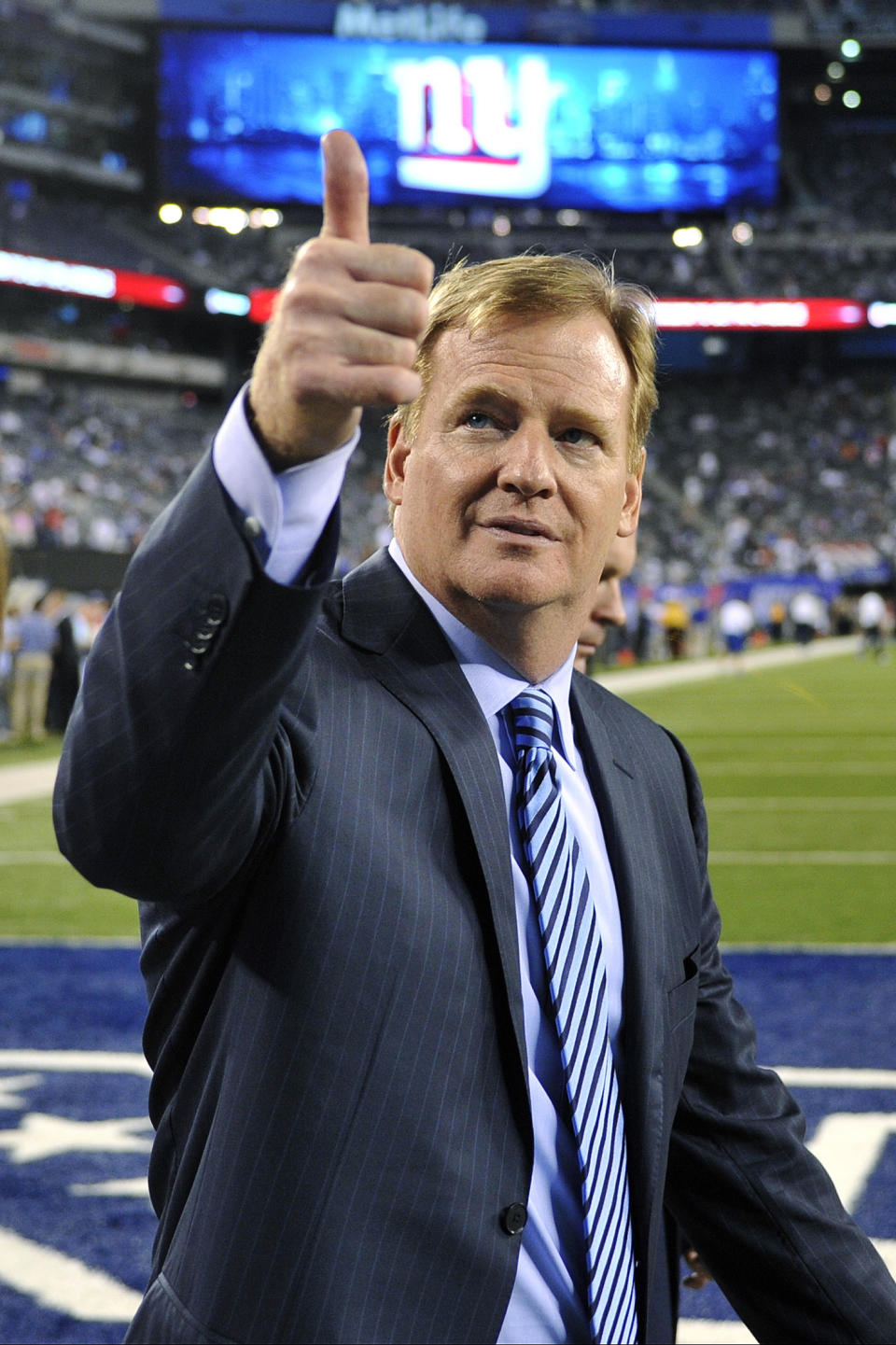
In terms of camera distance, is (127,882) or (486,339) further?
(486,339)

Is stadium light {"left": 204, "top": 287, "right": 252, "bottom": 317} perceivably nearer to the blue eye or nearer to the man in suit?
the man in suit

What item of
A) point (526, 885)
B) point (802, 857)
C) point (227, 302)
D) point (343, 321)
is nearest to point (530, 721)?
point (526, 885)

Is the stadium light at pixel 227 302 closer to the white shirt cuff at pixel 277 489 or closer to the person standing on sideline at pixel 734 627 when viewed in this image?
the person standing on sideline at pixel 734 627

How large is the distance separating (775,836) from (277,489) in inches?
357

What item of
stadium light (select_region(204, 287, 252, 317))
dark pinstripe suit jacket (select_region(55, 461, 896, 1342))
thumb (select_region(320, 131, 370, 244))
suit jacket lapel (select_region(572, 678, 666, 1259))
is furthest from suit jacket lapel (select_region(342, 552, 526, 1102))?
stadium light (select_region(204, 287, 252, 317))

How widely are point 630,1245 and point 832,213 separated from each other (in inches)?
1977

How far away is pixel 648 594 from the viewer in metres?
34.0

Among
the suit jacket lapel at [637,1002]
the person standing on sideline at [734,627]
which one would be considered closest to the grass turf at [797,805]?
the suit jacket lapel at [637,1002]

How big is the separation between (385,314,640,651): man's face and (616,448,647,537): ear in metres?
0.22

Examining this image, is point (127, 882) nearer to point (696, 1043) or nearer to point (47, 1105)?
point (696, 1043)

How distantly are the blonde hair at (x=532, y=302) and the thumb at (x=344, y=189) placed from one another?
1.48 feet

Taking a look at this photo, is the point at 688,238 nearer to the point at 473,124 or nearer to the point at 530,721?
the point at 473,124

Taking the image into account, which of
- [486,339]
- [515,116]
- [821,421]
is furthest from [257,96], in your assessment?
[486,339]

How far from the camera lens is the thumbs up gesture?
1.21 m
